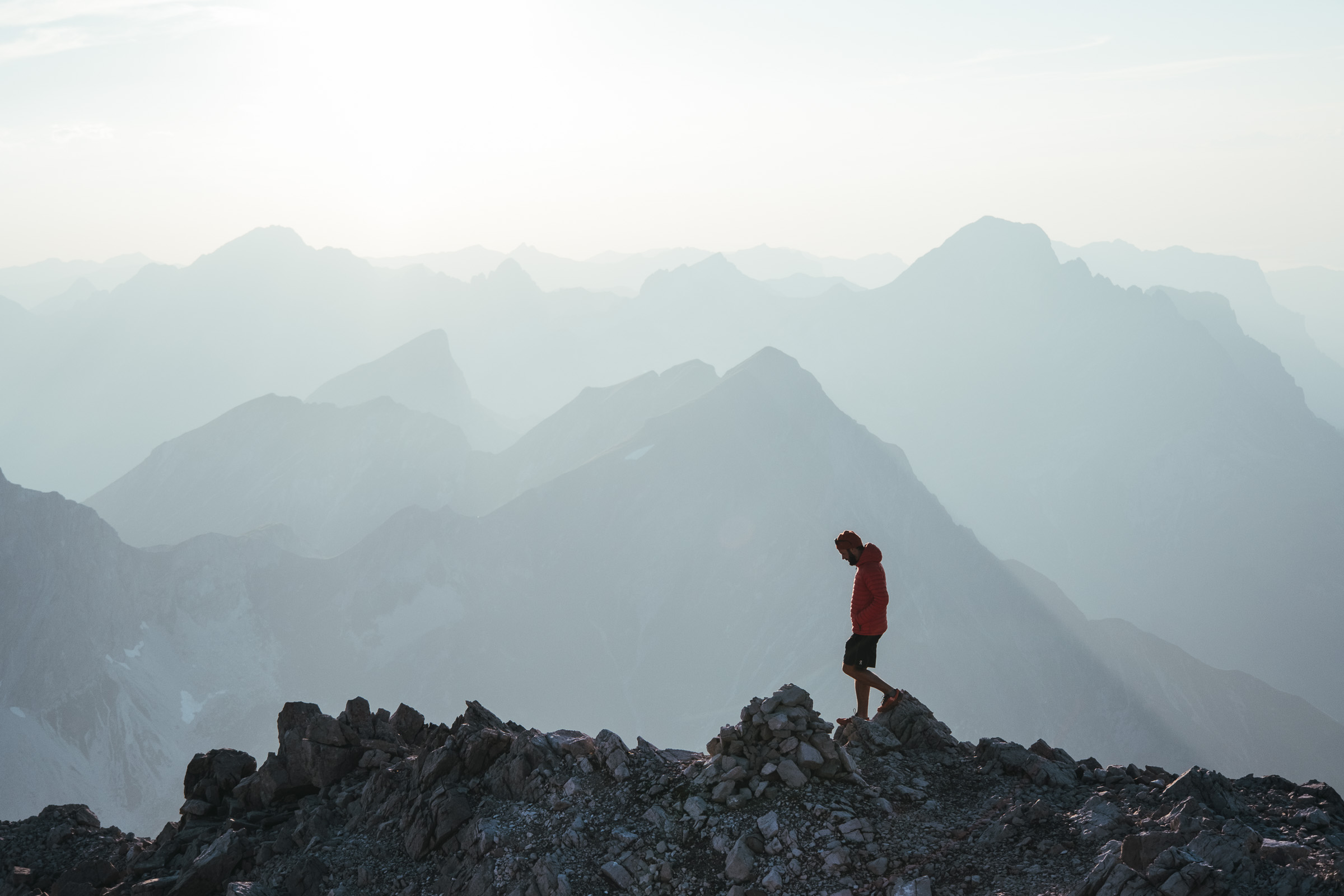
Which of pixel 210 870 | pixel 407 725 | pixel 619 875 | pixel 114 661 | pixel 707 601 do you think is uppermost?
pixel 407 725

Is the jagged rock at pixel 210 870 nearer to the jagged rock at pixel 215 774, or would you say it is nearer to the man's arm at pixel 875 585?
the jagged rock at pixel 215 774

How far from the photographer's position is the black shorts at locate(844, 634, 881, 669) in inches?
554

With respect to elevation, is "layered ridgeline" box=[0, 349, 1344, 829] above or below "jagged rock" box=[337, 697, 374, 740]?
below

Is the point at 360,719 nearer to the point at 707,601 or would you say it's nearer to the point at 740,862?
the point at 740,862

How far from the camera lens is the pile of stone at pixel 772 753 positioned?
1223cm

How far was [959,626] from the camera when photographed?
4055 inches

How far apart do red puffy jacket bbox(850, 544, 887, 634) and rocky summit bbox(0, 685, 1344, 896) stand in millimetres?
1531

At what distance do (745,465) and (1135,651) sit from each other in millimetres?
53812

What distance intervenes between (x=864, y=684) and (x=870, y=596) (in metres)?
1.42

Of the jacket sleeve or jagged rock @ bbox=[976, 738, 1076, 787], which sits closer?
jagged rock @ bbox=[976, 738, 1076, 787]

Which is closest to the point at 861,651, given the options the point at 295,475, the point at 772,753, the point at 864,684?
the point at 864,684

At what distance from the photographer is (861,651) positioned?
1406cm

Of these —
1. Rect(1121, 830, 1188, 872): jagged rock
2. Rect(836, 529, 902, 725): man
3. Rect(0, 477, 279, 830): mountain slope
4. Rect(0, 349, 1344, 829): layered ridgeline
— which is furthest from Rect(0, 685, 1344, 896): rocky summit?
Rect(0, 349, 1344, 829): layered ridgeline

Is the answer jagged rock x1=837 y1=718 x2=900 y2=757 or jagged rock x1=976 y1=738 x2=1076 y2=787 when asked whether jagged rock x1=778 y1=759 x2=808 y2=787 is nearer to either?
jagged rock x1=837 y1=718 x2=900 y2=757
